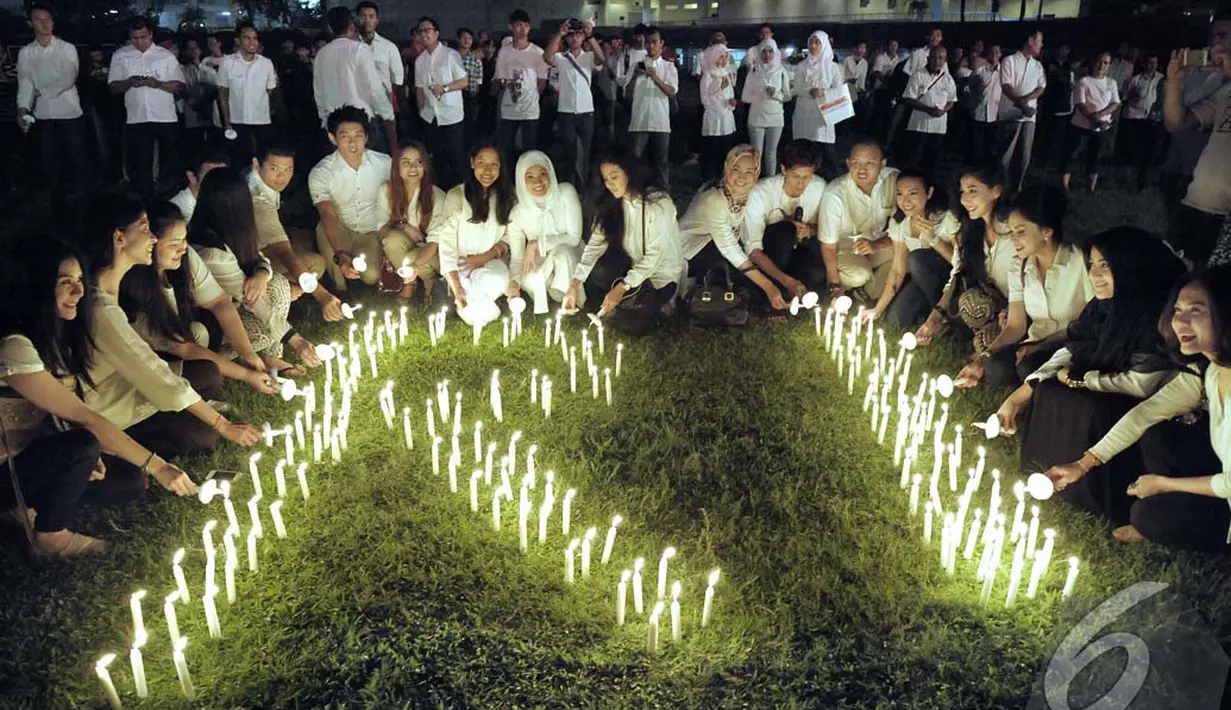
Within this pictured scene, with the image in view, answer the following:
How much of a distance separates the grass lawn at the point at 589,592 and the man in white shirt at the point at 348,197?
2354mm

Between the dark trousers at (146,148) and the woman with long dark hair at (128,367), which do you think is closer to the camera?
the woman with long dark hair at (128,367)

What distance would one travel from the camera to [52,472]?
391cm

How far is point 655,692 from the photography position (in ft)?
11.3

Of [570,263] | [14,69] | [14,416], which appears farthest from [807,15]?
[14,416]

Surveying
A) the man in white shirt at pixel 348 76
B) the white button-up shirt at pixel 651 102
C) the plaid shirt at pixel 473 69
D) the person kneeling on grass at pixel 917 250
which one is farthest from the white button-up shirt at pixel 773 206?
the plaid shirt at pixel 473 69

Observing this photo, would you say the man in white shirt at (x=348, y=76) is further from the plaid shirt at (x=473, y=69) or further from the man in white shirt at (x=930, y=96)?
the man in white shirt at (x=930, y=96)

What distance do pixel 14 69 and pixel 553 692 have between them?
39.4 ft

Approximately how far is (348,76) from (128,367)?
17.1ft

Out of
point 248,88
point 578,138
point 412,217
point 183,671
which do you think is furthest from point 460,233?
point 183,671

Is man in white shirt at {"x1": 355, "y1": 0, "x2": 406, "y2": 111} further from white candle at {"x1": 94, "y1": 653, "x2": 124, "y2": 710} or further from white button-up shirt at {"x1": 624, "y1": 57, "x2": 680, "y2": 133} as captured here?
white candle at {"x1": 94, "y1": 653, "x2": 124, "y2": 710}

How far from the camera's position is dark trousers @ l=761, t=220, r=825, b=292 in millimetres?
7336

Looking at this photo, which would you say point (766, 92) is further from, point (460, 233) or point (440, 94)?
point (460, 233)

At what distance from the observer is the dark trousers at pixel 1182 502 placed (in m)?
A: 3.92

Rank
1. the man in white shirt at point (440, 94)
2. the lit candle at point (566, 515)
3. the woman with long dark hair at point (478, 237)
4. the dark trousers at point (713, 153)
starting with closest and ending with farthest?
1. the lit candle at point (566, 515)
2. the woman with long dark hair at point (478, 237)
3. the man in white shirt at point (440, 94)
4. the dark trousers at point (713, 153)
